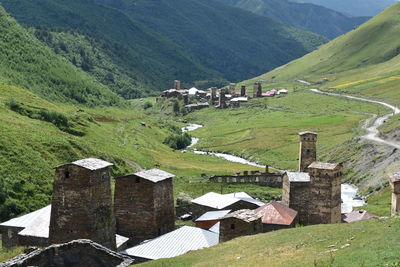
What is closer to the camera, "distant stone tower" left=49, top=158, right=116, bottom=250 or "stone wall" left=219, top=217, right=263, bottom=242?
"distant stone tower" left=49, top=158, right=116, bottom=250

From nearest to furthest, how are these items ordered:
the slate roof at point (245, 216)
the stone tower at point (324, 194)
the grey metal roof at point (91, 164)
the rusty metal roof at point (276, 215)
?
the grey metal roof at point (91, 164)
the slate roof at point (245, 216)
the rusty metal roof at point (276, 215)
the stone tower at point (324, 194)

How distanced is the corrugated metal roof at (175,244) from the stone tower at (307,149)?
26.0 meters

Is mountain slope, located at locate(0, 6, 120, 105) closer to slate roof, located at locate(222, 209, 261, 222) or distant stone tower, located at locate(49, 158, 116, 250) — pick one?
distant stone tower, located at locate(49, 158, 116, 250)

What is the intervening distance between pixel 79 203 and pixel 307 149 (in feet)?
117

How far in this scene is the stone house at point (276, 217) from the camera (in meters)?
41.9

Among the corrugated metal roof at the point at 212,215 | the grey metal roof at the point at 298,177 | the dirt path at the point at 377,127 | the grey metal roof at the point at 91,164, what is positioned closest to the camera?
the grey metal roof at the point at 91,164

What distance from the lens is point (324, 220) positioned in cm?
4400

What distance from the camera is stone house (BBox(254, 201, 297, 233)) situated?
137 feet

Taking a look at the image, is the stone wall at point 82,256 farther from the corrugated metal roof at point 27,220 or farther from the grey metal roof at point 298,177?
the grey metal roof at point 298,177

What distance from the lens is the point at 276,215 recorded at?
4266 centimetres

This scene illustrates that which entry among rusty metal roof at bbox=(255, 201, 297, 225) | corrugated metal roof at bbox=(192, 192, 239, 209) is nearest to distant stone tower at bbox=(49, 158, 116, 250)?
rusty metal roof at bbox=(255, 201, 297, 225)

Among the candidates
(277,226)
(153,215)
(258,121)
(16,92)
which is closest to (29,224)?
(153,215)

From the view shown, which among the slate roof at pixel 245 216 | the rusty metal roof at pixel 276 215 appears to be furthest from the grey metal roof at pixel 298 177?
the slate roof at pixel 245 216

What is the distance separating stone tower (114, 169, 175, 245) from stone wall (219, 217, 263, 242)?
512 centimetres
